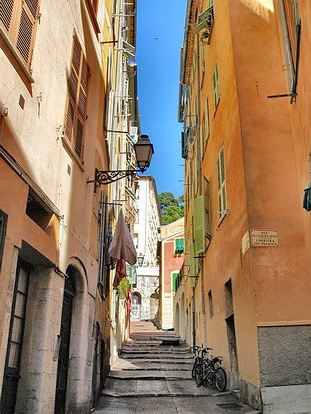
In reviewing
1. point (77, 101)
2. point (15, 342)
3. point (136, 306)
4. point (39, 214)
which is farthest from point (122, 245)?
point (136, 306)

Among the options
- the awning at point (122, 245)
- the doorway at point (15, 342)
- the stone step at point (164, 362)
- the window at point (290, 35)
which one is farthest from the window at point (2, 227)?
the stone step at point (164, 362)

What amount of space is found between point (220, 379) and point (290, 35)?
7.98 metres

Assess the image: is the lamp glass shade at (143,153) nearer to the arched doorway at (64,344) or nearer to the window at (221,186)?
the window at (221,186)

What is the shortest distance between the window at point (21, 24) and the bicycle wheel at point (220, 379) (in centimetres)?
833

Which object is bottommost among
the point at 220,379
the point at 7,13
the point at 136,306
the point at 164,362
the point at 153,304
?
the point at 220,379

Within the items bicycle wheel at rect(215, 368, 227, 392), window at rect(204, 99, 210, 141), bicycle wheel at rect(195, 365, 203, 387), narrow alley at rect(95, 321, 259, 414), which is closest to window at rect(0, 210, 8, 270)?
narrow alley at rect(95, 321, 259, 414)

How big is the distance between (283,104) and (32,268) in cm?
650

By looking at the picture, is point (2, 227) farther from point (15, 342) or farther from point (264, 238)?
point (264, 238)

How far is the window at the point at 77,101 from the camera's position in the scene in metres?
7.81

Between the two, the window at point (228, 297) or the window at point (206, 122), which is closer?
the window at point (228, 297)

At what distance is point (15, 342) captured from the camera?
19.0 feet

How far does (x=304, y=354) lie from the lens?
7.72m

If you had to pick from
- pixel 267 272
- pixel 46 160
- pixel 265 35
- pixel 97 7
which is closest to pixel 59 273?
pixel 46 160

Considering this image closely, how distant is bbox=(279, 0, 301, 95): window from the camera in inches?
301
